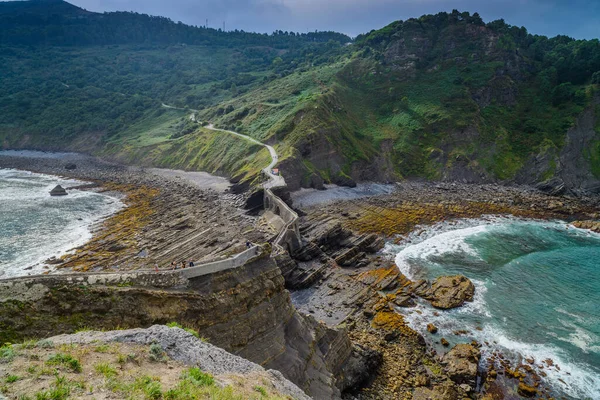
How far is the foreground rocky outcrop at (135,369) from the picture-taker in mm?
8430

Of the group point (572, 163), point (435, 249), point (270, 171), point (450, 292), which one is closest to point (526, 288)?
point (450, 292)

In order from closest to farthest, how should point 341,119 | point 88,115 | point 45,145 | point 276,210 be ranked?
point 276,210 < point 341,119 < point 45,145 < point 88,115

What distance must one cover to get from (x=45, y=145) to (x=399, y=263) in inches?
4860

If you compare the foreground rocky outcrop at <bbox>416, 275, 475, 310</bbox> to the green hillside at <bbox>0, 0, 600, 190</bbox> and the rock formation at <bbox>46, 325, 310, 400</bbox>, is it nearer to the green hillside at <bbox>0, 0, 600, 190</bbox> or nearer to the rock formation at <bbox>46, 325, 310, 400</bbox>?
the rock formation at <bbox>46, 325, 310, 400</bbox>

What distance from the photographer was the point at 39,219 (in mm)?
51531

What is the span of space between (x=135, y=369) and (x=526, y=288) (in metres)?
38.9

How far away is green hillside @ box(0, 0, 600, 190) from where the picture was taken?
7681 centimetres

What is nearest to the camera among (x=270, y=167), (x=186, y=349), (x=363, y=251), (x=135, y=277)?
(x=186, y=349)

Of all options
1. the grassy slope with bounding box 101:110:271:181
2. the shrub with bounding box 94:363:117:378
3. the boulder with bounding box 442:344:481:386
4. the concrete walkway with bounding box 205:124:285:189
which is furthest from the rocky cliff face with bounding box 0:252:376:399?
the grassy slope with bounding box 101:110:271:181

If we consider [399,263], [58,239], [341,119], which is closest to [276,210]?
[399,263]

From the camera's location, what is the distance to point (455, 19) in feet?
373

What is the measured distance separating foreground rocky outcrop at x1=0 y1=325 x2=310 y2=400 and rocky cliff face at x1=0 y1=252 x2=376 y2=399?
7.35 ft

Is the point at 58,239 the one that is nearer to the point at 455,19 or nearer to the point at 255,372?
the point at 255,372

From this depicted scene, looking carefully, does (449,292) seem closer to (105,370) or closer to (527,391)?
(527,391)
